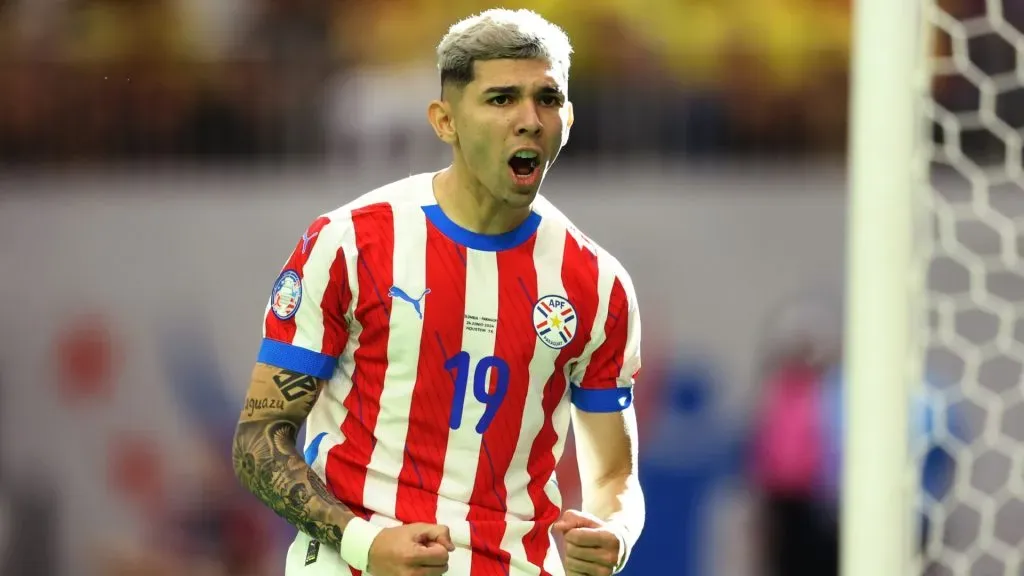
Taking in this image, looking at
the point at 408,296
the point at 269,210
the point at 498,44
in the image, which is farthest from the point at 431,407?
the point at 269,210

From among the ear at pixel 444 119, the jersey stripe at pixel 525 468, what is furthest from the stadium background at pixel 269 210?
the ear at pixel 444 119

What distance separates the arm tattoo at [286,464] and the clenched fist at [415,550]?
0.44 ft

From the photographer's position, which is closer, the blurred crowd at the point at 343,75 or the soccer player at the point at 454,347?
the soccer player at the point at 454,347

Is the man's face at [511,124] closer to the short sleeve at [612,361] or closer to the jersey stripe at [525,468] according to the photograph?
the jersey stripe at [525,468]

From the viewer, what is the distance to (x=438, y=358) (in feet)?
8.02

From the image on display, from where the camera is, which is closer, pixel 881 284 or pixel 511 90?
pixel 881 284

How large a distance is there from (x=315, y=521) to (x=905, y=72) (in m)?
1.16

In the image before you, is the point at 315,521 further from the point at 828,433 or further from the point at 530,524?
the point at 828,433

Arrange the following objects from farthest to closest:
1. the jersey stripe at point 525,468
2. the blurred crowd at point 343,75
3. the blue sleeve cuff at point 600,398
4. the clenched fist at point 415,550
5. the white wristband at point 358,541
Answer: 1. the blurred crowd at point 343,75
2. the blue sleeve cuff at point 600,398
3. the jersey stripe at point 525,468
4. the white wristband at point 358,541
5. the clenched fist at point 415,550

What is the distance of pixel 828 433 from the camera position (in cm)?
581

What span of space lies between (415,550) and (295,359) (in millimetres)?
422

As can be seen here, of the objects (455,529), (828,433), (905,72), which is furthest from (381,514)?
(828,433)

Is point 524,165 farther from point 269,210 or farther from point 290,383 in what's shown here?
point 269,210

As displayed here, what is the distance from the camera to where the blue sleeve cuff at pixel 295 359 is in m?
2.38
